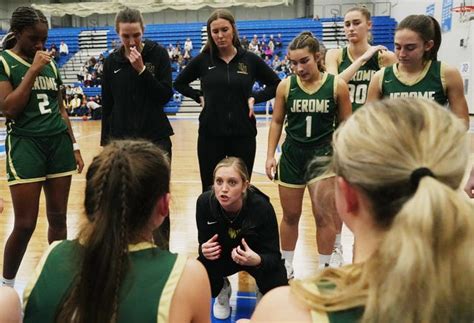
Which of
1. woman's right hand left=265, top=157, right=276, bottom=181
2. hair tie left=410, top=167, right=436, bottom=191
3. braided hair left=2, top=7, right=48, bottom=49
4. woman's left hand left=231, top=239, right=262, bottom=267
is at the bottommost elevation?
woman's left hand left=231, top=239, right=262, bottom=267

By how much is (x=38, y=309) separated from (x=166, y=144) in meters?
2.11

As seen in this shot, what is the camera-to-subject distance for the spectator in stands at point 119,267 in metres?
1.13

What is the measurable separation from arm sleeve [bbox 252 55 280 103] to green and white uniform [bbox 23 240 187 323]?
244cm

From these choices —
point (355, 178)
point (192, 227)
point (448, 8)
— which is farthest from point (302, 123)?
point (448, 8)

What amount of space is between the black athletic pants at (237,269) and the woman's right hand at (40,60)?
4.79 ft

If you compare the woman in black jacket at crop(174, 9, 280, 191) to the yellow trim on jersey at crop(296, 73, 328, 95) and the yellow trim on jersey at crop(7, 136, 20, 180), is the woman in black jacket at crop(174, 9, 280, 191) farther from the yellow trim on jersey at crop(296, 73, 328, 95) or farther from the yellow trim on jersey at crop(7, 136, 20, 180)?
the yellow trim on jersey at crop(7, 136, 20, 180)

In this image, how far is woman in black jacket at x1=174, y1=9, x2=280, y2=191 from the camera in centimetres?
329

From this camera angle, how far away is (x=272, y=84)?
11.6 feet

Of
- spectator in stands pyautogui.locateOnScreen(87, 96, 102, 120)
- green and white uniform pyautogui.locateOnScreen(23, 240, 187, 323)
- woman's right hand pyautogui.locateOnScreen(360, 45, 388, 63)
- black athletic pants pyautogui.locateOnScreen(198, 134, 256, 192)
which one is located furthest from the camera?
spectator in stands pyautogui.locateOnScreen(87, 96, 102, 120)

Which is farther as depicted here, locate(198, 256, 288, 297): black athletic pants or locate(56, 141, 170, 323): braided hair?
locate(198, 256, 288, 297): black athletic pants

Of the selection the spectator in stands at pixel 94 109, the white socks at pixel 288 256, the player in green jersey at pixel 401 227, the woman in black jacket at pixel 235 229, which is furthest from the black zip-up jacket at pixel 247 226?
the spectator in stands at pixel 94 109

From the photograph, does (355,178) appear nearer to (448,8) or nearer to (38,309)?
(38,309)

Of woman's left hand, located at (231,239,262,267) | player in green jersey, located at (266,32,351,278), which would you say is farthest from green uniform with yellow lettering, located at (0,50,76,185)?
player in green jersey, located at (266,32,351,278)

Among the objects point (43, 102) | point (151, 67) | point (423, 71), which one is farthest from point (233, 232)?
point (423, 71)
